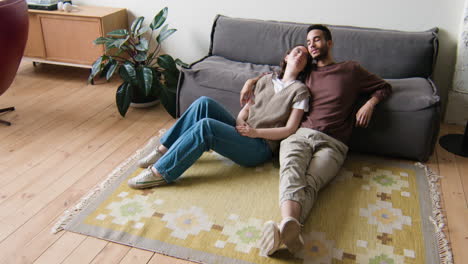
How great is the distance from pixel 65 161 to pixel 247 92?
1112mm

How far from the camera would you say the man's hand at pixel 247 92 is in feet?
8.15

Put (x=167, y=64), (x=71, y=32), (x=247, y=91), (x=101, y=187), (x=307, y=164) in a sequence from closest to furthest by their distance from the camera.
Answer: (x=307, y=164) < (x=101, y=187) < (x=247, y=91) < (x=167, y=64) < (x=71, y=32)

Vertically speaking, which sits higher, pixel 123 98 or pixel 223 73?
pixel 223 73

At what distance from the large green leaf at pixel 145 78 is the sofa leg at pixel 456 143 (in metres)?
1.91

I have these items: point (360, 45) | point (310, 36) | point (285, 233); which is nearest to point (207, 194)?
point (285, 233)

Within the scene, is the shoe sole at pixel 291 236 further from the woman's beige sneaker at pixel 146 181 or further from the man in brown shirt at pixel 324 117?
the woman's beige sneaker at pixel 146 181

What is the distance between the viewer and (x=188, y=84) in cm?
290

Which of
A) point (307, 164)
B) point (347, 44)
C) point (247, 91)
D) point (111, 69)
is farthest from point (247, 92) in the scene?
point (111, 69)

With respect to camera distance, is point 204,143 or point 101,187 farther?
point 101,187

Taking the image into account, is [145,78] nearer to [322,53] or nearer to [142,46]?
[142,46]

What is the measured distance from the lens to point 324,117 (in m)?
2.33

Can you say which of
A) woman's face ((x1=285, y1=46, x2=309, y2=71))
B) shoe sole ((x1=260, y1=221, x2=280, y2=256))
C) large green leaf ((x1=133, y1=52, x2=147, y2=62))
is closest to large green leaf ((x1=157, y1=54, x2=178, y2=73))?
large green leaf ((x1=133, y1=52, x2=147, y2=62))

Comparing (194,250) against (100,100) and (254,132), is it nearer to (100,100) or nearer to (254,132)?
(254,132)

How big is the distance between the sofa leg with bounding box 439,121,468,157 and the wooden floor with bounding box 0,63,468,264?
0.21ft
